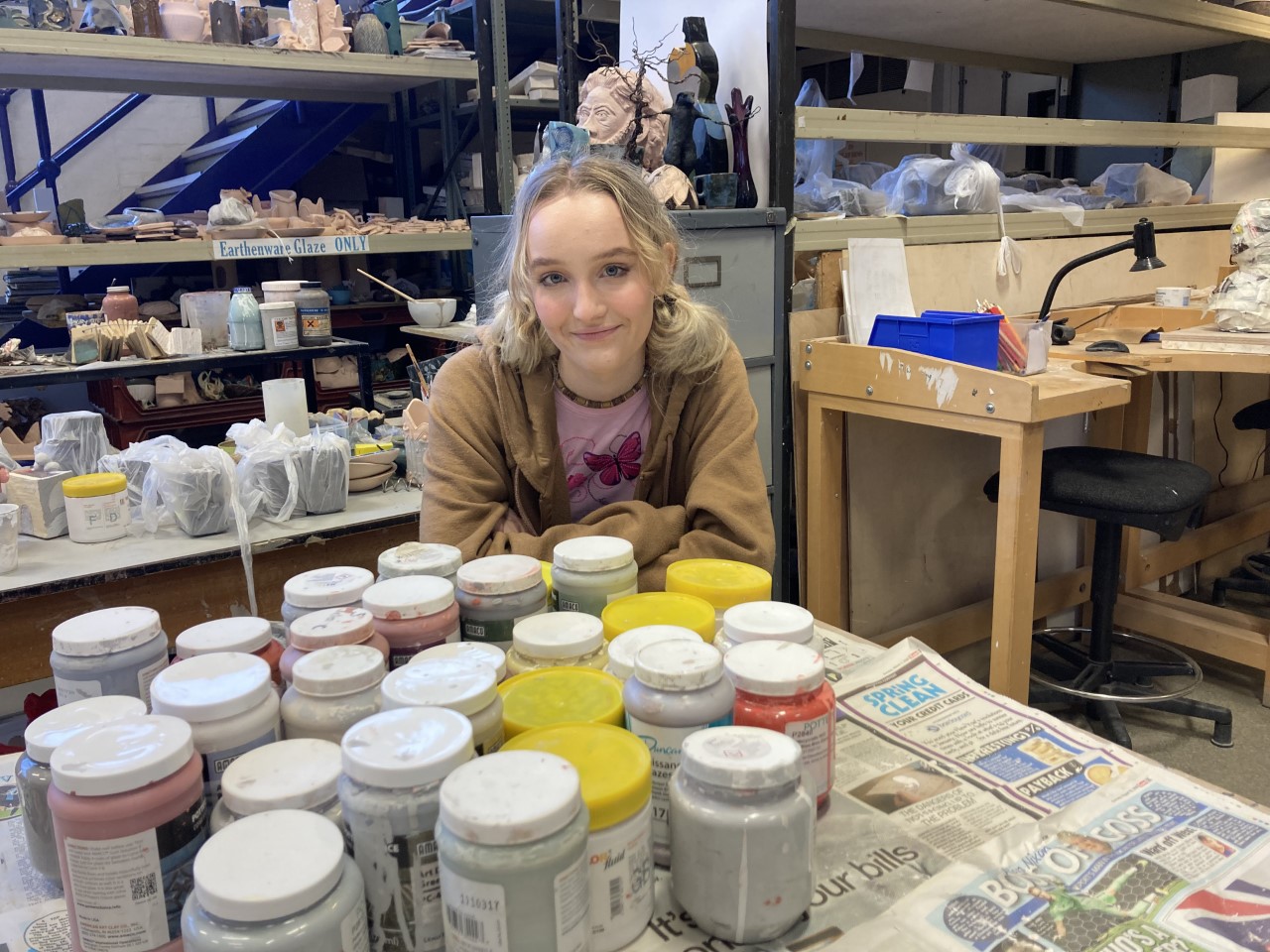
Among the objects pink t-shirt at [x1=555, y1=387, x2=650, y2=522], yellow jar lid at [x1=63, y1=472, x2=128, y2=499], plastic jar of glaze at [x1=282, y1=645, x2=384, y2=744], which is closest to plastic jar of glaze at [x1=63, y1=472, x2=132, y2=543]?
yellow jar lid at [x1=63, y1=472, x2=128, y2=499]

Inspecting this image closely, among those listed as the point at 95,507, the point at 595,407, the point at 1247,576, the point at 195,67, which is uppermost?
the point at 195,67

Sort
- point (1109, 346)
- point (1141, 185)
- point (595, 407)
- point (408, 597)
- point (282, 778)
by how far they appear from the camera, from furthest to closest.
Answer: point (1141, 185) < point (1109, 346) < point (595, 407) < point (408, 597) < point (282, 778)

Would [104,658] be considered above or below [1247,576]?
above

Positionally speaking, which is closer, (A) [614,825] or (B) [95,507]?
(A) [614,825]

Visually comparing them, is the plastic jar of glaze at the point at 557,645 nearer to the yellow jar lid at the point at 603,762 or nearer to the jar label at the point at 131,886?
the yellow jar lid at the point at 603,762

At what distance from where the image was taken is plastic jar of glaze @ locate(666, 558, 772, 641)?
879 millimetres

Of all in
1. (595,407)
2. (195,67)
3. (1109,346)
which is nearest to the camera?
(595,407)

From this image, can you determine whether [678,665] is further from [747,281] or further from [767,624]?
[747,281]

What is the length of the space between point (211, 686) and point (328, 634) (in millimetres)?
97

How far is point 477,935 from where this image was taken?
0.52 metres

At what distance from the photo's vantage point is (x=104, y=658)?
746 mm

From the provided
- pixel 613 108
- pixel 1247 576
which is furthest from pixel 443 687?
pixel 1247 576

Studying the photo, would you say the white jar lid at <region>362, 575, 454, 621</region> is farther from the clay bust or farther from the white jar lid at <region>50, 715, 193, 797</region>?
the clay bust

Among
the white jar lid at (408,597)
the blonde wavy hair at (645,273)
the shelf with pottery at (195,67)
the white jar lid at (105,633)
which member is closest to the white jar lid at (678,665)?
the white jar lid at (408,597)
